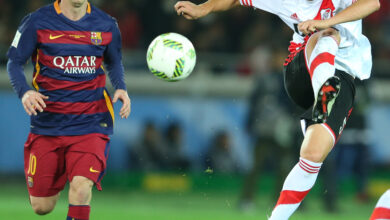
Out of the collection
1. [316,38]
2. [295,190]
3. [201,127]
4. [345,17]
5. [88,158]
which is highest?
[345,17]

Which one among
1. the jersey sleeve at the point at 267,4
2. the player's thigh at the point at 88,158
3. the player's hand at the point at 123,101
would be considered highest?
the jersey sleeve at the point at 267,4

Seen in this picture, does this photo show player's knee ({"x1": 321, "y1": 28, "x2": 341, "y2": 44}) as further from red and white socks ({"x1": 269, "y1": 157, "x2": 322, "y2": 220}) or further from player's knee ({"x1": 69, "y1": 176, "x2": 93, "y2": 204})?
player's knee ({"x1": 69, "y1": 176, "x2": 93, "y2": 204})

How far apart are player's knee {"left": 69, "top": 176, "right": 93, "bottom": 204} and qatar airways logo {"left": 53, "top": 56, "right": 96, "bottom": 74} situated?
863 millimetres

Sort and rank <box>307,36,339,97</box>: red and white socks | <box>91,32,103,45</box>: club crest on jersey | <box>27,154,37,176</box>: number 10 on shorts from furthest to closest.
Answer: <box>27,154,37,176</box>: number 10 on shorts → <box>91,32,103,45</box>: club crest on jersey → <box>307,36,339,97</box>: red and white socks

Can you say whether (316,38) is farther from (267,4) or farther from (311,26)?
(267,4)

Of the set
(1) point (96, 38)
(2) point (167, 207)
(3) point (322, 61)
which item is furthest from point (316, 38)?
(2) point (167, 207)

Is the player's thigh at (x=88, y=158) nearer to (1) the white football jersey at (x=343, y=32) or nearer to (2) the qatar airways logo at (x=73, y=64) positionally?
(2) the qatar airways logo at (x=73, y=64)

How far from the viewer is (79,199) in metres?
6.46

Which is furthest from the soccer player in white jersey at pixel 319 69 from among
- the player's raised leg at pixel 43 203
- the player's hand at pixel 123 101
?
the player's raised leg at pixel 43 203

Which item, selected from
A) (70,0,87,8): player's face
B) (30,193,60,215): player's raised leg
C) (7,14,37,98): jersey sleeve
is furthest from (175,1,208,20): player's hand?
(30,193,60,215): player's raised leg

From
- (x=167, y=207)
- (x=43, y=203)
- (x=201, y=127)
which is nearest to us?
(x=43, y=203)

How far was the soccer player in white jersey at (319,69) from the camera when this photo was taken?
613 cm

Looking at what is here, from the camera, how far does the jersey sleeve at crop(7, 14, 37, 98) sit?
6.65m

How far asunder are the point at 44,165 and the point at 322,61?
241 centimetres
